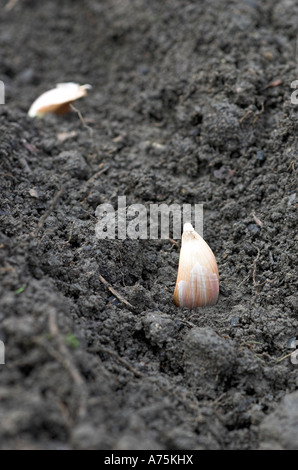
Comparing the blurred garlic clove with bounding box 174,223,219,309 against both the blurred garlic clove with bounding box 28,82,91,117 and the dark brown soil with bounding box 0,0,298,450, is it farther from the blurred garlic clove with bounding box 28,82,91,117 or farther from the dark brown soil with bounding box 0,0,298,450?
the blurred garlic clove with bounding box 28,82,91,117

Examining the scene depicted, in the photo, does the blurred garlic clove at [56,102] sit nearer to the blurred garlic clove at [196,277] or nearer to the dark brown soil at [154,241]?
the dark brown soil at [154,241]

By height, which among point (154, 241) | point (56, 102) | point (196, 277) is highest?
point (56, 102)

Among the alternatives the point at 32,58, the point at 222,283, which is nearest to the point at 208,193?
the point at 222,283

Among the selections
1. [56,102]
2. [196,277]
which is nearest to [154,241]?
[196,277]

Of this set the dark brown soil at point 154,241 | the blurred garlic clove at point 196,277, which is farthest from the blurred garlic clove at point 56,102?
the blurred garlic clove at point 196,277

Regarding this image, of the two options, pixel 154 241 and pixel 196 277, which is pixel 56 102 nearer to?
pixel 154 241
